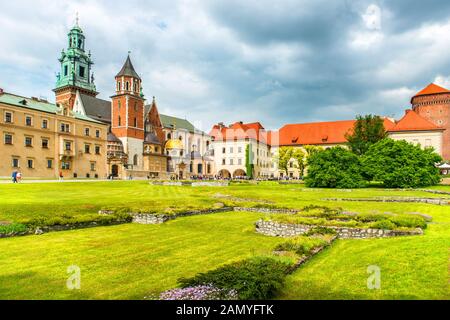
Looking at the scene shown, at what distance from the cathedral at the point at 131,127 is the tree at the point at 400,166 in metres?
48.3

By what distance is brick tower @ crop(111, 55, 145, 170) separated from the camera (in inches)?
3100

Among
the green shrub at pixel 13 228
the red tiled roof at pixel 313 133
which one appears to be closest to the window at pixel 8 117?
the green shrub at pixel 13 228

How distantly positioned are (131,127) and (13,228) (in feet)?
222

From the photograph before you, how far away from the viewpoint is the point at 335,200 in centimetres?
3128

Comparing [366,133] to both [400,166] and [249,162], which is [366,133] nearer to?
[400,166]

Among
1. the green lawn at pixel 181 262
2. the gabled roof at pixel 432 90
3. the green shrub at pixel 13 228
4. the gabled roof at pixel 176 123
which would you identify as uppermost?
the gabled roof at pixel 432 90

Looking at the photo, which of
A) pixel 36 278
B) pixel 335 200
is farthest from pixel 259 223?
pixel 335 200

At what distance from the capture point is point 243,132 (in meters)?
88.8

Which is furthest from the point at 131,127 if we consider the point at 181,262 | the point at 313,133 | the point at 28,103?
the point at 181,262

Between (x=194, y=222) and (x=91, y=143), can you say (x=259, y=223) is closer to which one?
(x=194, y=222)

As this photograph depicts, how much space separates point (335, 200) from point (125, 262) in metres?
25.2

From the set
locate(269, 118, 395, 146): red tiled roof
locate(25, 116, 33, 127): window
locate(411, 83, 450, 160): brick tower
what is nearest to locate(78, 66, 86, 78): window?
locate(25, 116, 33, 127): window

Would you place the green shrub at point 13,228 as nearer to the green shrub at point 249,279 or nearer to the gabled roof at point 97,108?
the green shrub at point 249,279

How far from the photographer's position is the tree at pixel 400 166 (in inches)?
1813
